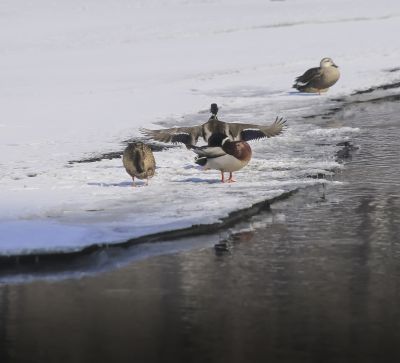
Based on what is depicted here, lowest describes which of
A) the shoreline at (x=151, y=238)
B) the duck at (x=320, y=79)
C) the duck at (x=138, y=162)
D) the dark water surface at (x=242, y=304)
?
the dark water surface at (x=242, y=304)

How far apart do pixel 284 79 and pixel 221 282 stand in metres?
16.1

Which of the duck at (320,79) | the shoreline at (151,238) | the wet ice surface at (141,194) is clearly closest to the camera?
the shoreline at (151,238)

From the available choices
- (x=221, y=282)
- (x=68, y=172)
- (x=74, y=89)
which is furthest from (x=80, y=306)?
(x=74, y=89)

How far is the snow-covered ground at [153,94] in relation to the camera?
11547mm

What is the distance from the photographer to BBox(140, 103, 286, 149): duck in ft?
46.0

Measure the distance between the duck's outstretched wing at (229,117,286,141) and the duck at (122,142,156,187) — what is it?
1.48 m

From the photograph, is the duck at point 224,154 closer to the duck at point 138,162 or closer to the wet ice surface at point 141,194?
the wet ice surface at point 141,194

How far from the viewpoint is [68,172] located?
46.1 feet

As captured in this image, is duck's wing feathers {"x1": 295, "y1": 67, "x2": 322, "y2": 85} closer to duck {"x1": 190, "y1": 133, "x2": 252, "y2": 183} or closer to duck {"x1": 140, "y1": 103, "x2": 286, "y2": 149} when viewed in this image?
duck {"x1": 140, "y1": 103, "x2": 286, "y2": 149}

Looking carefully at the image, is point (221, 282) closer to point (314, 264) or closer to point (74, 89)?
point (314, 264)

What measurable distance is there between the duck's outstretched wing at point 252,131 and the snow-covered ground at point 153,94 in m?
0.39

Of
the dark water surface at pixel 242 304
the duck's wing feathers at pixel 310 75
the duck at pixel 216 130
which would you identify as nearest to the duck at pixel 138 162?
the duck at pixel 216 130

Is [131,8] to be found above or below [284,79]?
above

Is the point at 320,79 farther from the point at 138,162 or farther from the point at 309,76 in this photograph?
the point at 138,162
